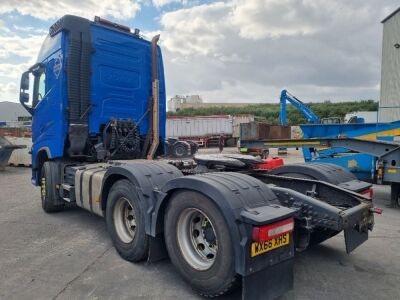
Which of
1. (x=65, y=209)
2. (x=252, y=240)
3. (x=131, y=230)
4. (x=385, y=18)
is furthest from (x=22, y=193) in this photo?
(x=385, y=18)

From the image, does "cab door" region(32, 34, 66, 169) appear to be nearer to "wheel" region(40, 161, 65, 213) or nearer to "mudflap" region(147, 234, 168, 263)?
"wheel" region(40, 161, 65, 213)

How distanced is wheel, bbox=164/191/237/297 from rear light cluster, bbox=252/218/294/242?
258 millimetres

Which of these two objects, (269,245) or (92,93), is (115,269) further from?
(92,93)

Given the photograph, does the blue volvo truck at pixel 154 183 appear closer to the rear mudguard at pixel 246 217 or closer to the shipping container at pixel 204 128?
the rear mudguard at pixel 246 217

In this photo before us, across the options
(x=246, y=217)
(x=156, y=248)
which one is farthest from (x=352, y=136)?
(x=246, y=217)

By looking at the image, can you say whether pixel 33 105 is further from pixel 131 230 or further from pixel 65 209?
pixel 131 230

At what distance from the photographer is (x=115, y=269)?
3.82 metres

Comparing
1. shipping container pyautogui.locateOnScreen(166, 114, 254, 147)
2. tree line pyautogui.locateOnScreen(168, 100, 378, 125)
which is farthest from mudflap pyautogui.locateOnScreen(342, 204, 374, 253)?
tree line pyautogui.locateOnScreen(168, 100, 378, 125)

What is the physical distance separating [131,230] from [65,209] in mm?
3063

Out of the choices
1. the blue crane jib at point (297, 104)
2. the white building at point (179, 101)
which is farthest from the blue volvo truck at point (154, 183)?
the white building at point (179, 101)

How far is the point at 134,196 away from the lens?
3887 millimetres

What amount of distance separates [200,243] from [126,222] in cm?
136

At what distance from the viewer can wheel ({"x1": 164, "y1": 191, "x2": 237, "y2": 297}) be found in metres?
2.84

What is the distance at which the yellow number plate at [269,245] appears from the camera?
8.79 feet
